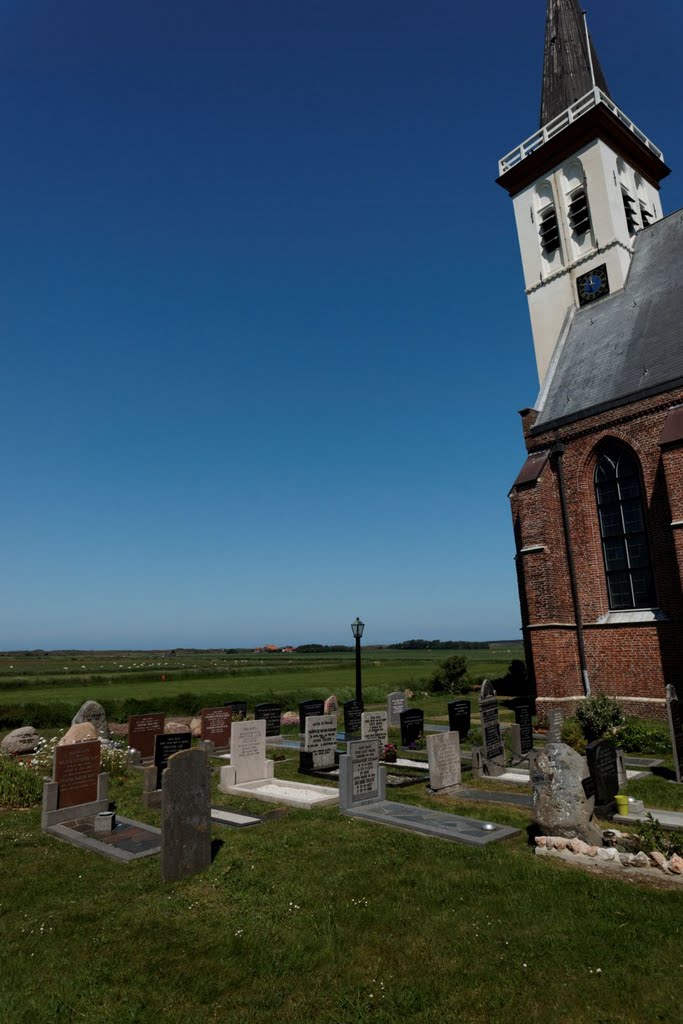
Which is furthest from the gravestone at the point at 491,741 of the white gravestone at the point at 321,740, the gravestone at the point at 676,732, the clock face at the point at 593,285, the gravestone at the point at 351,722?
the clock face at the point at 593,285

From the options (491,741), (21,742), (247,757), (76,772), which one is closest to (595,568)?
(491,741)

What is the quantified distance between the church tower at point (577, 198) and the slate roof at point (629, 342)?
0.82 meters

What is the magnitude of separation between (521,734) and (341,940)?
1062cm

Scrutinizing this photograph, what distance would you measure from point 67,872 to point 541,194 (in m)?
33.1

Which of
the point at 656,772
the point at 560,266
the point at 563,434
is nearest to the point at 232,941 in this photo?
the point at 656,772

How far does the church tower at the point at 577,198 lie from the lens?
26609 mm

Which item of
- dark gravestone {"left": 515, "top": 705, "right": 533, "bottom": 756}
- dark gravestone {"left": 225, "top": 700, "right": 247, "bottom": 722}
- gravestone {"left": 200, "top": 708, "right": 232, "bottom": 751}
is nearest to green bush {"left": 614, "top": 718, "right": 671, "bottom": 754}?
dark gravestone {"left": 515, "top": 705, "right": 533, "bottom": 756}

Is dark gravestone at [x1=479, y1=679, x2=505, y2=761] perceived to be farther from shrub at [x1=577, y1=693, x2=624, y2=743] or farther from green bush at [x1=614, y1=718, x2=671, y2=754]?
green bush at [x1=614, y1=718, x2=671, y2=754]

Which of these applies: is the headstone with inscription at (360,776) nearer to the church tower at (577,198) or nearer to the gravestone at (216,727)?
the gravestone at (216,727)

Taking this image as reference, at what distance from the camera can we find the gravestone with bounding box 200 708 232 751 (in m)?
18.6

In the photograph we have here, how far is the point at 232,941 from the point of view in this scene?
18.4 ft

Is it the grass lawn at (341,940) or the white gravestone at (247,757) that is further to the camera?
the white gravestone at (247,757)

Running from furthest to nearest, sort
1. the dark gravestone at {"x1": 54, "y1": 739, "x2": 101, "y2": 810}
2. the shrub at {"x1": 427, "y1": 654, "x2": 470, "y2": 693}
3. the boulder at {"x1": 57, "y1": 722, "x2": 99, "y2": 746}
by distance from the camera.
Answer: the shrub at {"x1": 427, "y1": 654, "x2": 470, "y2": 693}, the boulder at {"x1": 57, "y1": 722, "x2": 99, "y2": 746}, the dark gravestone at {"x1": 54, "y1": 739, "x2": 101, "y2": 810}

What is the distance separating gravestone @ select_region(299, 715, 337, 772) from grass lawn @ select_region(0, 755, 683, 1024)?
6420 mm
